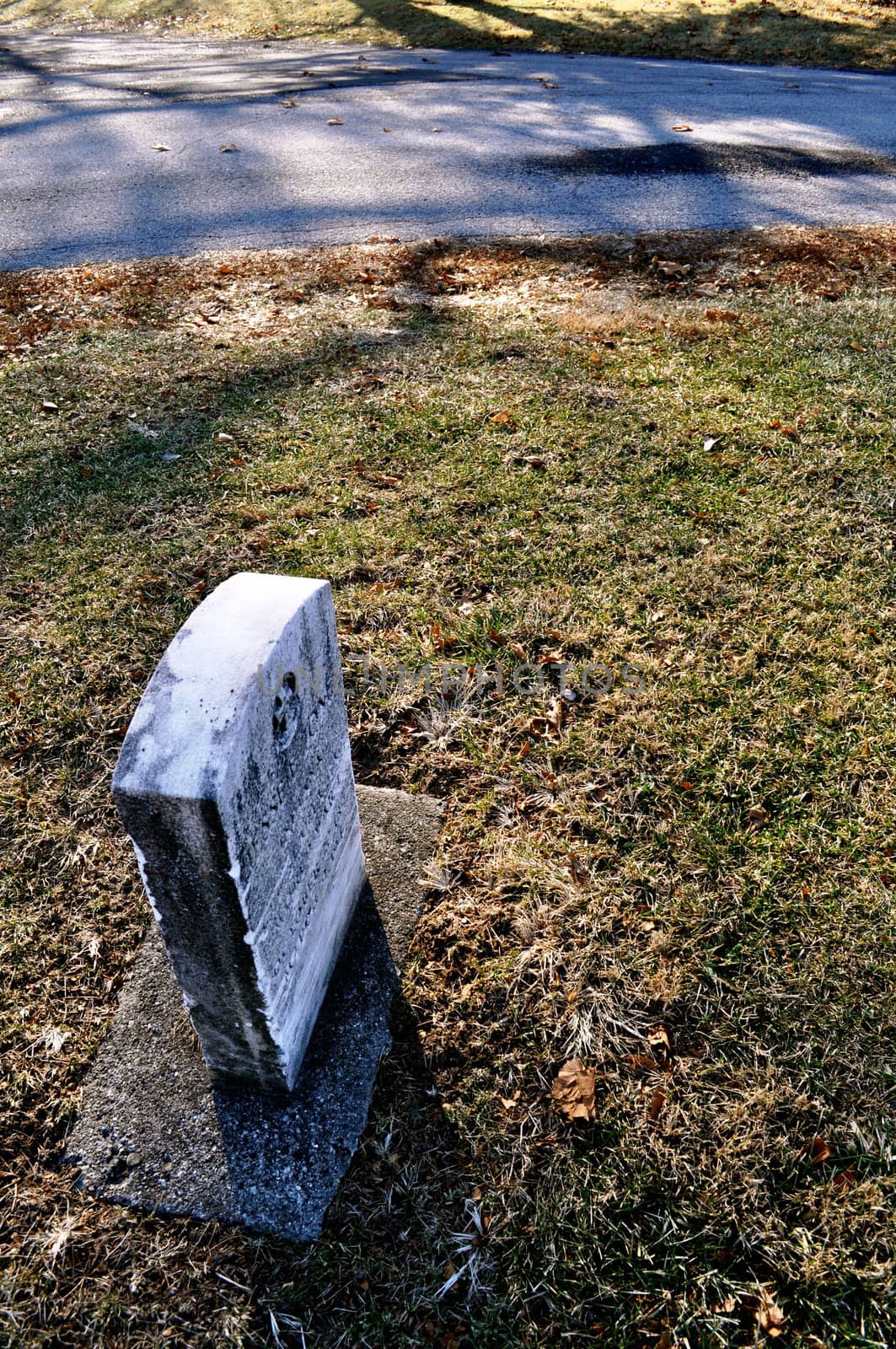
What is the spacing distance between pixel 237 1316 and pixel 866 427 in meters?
5.21

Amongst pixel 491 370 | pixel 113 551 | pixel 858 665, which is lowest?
pixel 858 665

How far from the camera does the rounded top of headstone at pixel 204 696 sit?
66.7 inches

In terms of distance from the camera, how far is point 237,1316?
2.10 meters

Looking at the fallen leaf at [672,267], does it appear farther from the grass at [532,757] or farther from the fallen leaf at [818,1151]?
the fallen leaf at [818,1151]

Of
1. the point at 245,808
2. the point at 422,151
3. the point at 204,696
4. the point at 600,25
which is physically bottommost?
the point at 245,808

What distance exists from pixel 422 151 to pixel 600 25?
7.35 meters

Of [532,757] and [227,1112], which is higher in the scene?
[532,757]

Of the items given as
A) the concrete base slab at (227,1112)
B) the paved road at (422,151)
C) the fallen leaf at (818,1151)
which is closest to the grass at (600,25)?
the paved road at (422,151)

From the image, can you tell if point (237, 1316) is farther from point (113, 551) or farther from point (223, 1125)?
point (113, 551)

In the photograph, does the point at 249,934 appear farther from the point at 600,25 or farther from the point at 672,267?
the point at 600,25

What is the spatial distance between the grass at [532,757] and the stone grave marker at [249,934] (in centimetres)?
11

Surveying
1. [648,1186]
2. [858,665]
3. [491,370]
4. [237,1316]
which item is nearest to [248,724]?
[237,1316]

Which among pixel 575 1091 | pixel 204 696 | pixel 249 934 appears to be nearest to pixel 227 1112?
pixel 249 934

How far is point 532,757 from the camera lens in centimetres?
341
